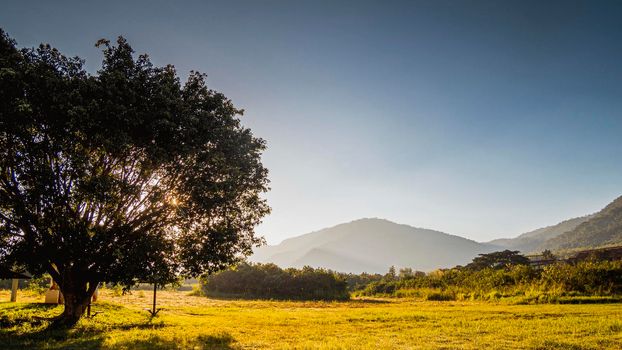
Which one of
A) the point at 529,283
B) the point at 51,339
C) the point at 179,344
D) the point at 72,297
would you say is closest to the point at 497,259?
the point at 529,283

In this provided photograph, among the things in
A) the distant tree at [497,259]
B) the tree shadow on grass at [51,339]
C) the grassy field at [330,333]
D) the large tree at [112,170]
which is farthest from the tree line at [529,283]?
the tree shadow on grass at [51,339]

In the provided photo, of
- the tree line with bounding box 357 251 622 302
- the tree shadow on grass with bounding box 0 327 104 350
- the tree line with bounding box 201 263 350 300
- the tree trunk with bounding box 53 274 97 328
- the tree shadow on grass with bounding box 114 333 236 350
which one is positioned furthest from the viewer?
the tree line with bounding box 201 263 350 300

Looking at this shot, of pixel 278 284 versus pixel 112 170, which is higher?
pixel 112 170

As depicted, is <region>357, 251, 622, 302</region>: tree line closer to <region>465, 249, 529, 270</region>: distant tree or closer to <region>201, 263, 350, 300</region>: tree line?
→ <region>201, 263, 350, 300</region>: tree line

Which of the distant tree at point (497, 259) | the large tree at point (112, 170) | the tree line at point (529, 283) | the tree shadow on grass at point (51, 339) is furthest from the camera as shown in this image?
the distant tree at point (497, 259)

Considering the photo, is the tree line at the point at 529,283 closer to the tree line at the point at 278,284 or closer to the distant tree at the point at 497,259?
the tree line at the point at 278,284

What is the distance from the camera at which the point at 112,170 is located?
16.9 metres

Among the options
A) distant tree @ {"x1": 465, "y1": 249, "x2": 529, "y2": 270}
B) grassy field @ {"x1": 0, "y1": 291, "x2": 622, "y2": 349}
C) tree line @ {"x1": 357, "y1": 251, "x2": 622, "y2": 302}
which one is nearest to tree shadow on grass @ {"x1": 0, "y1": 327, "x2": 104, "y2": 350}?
grassy field @ {"x1": 0, "y1": 291, "x2": 622, "y2": 349}

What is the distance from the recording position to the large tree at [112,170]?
47.7 ft

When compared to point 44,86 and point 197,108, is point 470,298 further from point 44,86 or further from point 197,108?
point 44,86

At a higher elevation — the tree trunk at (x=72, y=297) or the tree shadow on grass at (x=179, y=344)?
the tree trunk at (x=72, y=297)

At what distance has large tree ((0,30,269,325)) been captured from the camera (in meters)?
14.5

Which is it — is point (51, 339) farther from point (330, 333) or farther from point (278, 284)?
point (278, 284)

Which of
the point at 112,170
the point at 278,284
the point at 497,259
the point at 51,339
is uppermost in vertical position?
the point at 112,170
